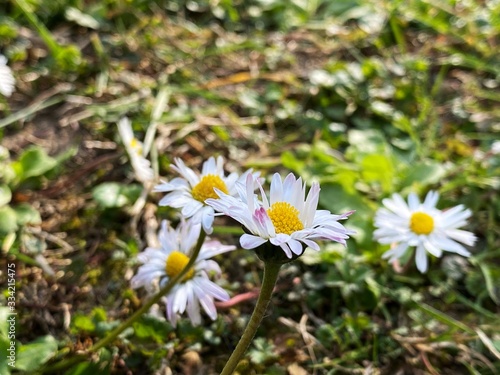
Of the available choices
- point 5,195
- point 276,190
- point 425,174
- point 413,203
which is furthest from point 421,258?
point 5,195

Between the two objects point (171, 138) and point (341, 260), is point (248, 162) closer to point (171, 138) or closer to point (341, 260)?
point (171, 138)

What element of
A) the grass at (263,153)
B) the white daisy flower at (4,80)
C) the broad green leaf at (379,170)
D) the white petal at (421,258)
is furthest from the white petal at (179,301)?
the white daisy flower at (4,80)

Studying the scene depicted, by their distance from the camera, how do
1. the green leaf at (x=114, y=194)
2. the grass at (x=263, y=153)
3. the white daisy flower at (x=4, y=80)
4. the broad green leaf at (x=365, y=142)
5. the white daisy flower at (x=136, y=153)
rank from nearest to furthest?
1. the grass at (x=263, y=153)
2. the green leaf at (x=114, y=194)
3. the white daisy flower at (x=136, y=153)
4. the white daisy flower at (x=4, y=80)
5. the broad green leaf at (x=365, y=142)

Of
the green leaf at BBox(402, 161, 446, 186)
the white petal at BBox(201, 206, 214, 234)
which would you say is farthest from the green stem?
the green leaf at BBox(402, 161, 446, 186)

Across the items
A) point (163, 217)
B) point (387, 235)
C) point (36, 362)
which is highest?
point (387, 235)

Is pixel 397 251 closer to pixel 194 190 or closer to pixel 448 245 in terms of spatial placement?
pixel 448 245

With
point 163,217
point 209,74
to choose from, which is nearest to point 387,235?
point 163,217

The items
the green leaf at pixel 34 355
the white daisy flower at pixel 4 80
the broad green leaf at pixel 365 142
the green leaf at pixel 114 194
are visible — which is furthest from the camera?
the broad green leaf at pixel 365 142

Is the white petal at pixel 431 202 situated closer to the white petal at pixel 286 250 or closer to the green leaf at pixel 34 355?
the white petal at pixel 286 250
